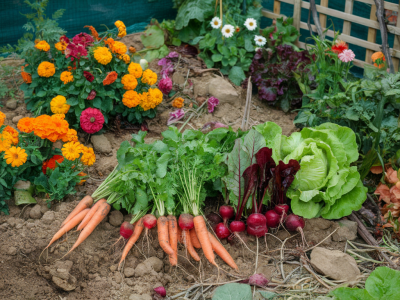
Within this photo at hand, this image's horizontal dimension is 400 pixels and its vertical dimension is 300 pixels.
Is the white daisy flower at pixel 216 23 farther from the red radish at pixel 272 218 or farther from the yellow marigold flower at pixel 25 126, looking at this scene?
the red radish at pixel 272 218

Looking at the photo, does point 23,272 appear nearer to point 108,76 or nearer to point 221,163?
point 221,163

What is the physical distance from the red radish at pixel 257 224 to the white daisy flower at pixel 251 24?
2.79 metres

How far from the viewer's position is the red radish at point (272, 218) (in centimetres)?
251

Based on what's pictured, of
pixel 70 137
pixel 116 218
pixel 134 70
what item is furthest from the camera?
pixel 134 70

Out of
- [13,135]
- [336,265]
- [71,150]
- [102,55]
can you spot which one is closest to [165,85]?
[102,55]

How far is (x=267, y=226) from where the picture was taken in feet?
8.43

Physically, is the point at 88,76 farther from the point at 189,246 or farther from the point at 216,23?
the point at 216,23

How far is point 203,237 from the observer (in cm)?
243

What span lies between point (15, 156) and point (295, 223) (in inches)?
76.6

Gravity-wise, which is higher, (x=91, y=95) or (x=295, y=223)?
(x=91, y=95)

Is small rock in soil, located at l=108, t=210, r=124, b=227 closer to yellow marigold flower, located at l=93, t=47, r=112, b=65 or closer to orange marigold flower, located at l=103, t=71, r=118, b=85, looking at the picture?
orange marigold flower, located at l=103, t=71, r=118, b=85

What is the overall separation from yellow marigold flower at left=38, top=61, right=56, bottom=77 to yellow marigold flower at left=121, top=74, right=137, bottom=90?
0.61 meters

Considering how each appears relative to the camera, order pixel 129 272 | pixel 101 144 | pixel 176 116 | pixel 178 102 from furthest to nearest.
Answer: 1. pixel 178 102
2. pixel 176 116
3. pixel 101 144
4. pixel 129 272

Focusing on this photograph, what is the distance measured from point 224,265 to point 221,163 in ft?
2.26
